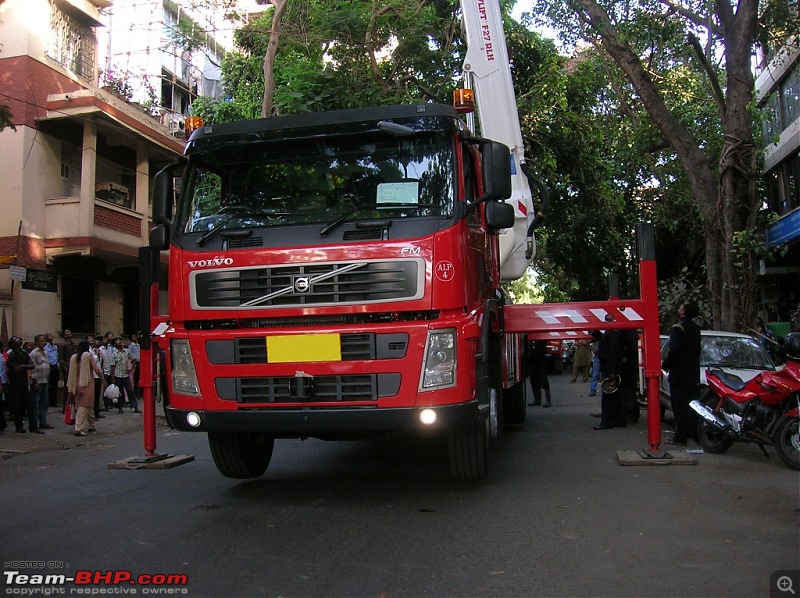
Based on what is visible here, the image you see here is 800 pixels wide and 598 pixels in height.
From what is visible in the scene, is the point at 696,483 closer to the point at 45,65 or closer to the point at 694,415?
the point at 694,415

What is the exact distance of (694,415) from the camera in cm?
852

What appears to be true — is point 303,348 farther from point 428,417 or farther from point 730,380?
point 730,380

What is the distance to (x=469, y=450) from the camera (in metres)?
5.89

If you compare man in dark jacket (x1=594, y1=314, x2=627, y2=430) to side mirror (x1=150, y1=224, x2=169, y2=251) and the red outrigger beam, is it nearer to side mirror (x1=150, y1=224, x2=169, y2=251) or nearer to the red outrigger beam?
the red outrigger beam

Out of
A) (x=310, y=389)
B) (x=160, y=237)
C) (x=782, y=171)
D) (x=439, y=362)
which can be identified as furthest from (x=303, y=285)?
(x=782, y=171)

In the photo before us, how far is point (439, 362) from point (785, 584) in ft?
7.82

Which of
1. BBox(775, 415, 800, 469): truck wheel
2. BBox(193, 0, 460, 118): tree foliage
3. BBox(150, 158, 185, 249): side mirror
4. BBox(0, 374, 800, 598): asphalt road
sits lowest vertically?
BBox(0, 374, 800, 598): asphalt road

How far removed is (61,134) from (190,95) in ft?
24.4

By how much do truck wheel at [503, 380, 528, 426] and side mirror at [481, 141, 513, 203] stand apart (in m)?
4.77

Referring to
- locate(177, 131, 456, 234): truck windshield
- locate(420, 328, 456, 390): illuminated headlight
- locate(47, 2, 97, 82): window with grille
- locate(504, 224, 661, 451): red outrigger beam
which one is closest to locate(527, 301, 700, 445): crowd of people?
locate(504, 224, 661, 451): red outrigger beam

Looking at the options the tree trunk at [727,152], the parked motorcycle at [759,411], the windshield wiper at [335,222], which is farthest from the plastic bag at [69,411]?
the tree trunk at [727,152]

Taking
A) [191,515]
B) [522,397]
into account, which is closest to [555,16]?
[522,397]

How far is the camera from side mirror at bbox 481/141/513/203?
18.0ft

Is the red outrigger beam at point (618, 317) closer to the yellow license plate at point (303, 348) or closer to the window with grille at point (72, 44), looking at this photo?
the yellow license plate at point (303, 348)
